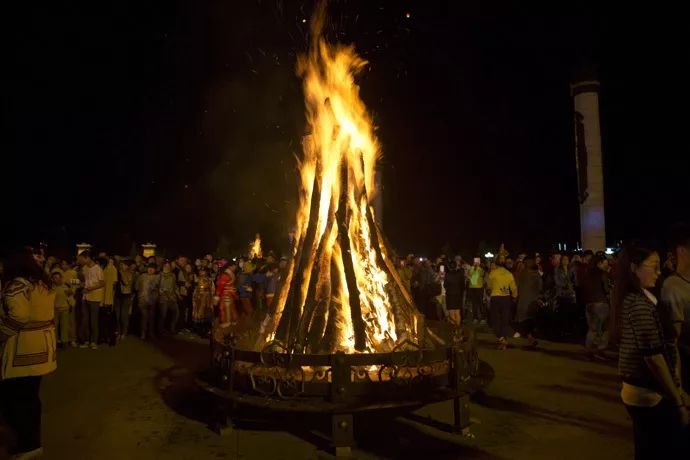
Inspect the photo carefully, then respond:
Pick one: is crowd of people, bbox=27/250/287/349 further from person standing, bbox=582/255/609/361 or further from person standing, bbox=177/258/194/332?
person standing, bbox=582/255/609/361

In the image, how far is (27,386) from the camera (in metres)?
5.00

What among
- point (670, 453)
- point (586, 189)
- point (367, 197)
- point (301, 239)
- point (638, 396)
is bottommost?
point (670, 453)

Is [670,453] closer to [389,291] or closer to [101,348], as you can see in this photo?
[389,291]

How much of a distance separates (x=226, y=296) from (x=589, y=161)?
1465cm

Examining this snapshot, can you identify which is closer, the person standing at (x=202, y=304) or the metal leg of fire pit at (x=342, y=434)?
the metal leg of fire pit at (x=342, y=434)

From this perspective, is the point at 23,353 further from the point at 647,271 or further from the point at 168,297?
the point at 168,297

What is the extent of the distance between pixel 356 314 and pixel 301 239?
179 centimetres

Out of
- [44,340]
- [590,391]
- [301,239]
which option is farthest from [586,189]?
[44,340]

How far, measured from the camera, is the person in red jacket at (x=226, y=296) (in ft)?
42.0

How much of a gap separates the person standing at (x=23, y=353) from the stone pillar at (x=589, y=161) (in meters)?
18.5

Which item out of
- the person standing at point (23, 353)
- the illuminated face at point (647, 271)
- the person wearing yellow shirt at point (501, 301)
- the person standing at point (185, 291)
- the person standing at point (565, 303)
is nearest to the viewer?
the illuminated face at point (647, 271)

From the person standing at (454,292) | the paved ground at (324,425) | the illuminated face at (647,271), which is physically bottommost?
the paved ground at (324,425)

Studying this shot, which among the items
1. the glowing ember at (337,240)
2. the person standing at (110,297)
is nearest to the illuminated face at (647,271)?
the glowing ember at (337,240)

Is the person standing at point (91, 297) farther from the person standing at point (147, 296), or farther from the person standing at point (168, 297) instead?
the person standing at point (168, 297)
